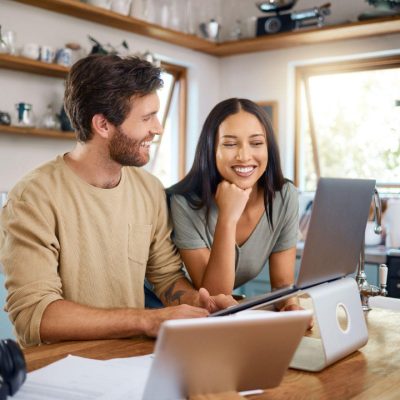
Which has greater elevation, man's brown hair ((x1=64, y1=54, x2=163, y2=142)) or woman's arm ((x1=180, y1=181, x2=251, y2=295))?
man's brown hair ((x1=64, y1=54, x2=163, y2=142))

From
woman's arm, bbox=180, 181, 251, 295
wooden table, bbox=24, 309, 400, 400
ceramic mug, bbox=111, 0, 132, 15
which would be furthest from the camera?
ceramic mug, bbox=111, 0, 132, 15

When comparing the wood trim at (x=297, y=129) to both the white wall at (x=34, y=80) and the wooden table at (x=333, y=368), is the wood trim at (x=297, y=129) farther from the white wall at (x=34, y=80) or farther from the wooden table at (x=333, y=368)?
the wooden table at (x=333, y=368)

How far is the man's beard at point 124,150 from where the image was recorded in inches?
73.8

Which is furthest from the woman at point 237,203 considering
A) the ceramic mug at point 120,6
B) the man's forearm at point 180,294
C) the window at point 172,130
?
the window at point 172,130

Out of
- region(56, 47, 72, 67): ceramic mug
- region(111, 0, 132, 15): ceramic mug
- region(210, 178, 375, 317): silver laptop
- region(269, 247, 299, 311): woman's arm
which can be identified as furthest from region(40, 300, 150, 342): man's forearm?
region(111, 0, 132, 15): ceramic mug

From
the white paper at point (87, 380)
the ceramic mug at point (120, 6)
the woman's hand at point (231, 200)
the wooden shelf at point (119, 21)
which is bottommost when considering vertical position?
the white paper at point (87, 380)

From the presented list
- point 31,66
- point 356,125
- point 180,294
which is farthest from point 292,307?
point 356,125

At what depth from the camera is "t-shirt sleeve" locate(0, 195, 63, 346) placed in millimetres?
1533

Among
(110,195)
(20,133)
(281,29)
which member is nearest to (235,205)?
(110,195)

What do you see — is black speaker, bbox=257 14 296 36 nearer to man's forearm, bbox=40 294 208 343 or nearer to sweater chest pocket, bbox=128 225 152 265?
sweater chest pocket, bbox=128 225 152 265

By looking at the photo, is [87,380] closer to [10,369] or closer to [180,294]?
[10,369]

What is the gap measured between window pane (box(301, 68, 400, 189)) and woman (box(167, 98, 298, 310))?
8.91 ft

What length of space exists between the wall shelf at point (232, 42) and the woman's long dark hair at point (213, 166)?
6.83ft

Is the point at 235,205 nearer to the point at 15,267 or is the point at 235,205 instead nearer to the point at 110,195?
the point at 110,195
